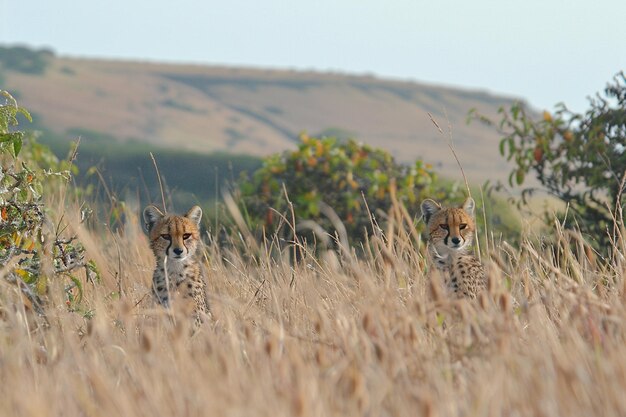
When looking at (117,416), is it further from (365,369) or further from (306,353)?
(306,353)

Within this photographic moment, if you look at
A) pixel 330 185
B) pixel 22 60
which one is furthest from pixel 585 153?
pixel 22 60

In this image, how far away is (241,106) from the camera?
3381 inches

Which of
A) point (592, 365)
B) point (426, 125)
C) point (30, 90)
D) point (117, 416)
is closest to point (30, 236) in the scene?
point (117, 416)

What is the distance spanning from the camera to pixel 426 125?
274ft

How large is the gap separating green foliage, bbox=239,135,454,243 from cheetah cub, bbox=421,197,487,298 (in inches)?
131

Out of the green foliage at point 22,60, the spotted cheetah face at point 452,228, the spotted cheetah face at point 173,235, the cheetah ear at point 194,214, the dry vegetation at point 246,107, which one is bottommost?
the dry vegetation at point 246,107

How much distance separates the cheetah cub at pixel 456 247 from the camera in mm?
4734

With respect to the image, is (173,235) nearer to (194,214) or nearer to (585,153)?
(194,214)

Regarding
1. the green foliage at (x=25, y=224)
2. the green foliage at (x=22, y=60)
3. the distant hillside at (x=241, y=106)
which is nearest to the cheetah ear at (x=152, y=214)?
the green foliage at (x=25, y=224)

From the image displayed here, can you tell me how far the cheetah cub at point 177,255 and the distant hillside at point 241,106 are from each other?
5310 centimetres

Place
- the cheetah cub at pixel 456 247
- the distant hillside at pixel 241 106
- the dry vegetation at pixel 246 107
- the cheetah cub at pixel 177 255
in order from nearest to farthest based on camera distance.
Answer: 1. the cheetah cub at pixel 456 247
2. the cheetah cub at pixel 177 255
3. the distant hillside at pixel 241 106
4. the dry vegetation at pixel 246 107

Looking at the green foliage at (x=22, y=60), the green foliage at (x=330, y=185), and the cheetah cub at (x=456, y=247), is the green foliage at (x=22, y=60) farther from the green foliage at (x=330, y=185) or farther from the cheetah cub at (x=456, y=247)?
the cheetah cub at (x=456, y=247)

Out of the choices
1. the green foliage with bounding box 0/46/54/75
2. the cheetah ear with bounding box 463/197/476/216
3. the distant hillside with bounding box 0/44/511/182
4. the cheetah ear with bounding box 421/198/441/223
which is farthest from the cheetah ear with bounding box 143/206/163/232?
the green foliage with bounding box 0/46/54/75

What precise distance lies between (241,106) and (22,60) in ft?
57.7
